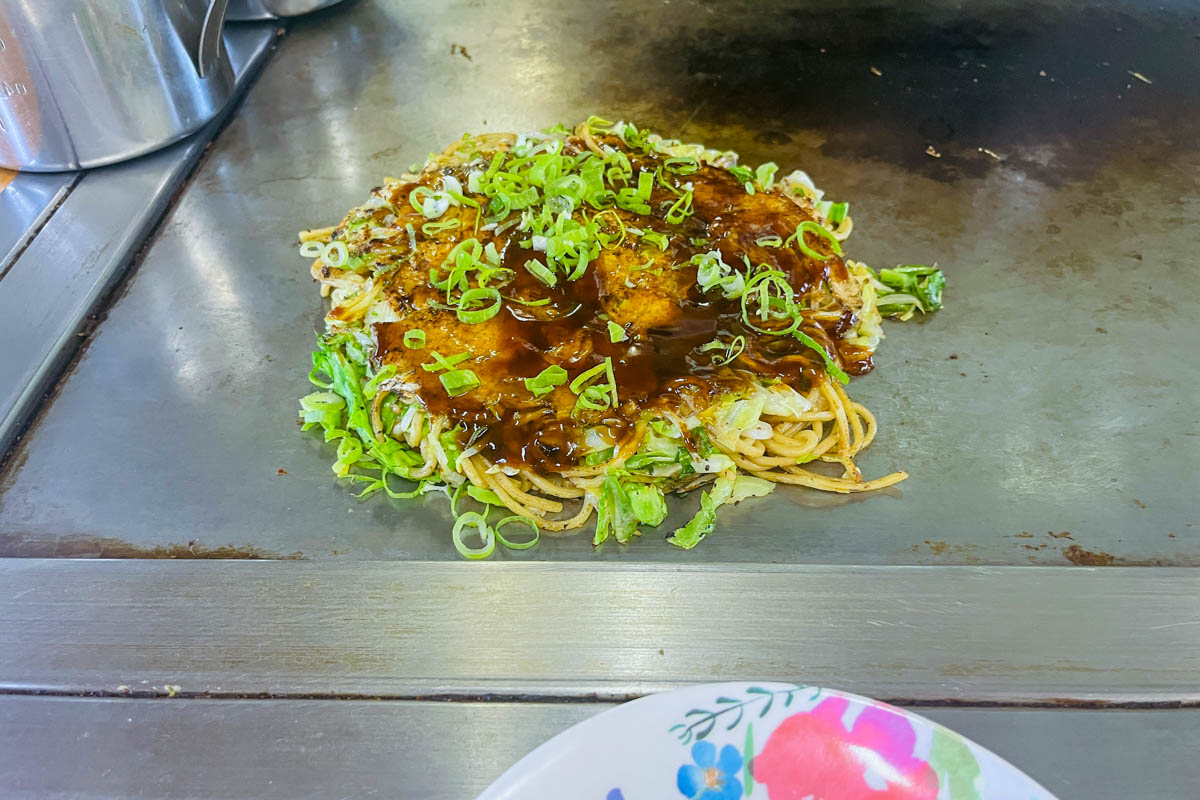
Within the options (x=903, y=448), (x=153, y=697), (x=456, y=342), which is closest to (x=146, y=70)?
(x=456, y=342)

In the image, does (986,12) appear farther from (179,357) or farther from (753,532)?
(179,357)

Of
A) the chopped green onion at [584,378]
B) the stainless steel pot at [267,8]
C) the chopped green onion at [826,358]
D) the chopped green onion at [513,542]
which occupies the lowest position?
the chopped green onion at [513,542]

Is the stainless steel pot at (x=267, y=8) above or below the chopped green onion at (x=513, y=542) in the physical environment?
above

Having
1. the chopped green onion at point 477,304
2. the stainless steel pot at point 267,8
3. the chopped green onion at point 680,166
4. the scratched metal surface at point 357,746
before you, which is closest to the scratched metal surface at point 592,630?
the scratched metal surface at point 357,746

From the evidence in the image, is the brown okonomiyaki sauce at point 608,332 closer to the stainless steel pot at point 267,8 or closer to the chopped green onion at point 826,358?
the chopped green onion at point 826,358

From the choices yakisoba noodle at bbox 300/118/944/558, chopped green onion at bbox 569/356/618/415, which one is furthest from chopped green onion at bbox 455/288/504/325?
chopped green onion at bbox 569/356/618/415

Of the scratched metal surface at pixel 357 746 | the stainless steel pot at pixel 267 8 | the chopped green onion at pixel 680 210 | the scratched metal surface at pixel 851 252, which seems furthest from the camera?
the stainless steel pot at pixel 267 8

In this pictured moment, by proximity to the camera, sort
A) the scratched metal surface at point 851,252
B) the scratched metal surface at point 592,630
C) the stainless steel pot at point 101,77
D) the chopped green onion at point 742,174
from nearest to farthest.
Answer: the scratched metal surface at point 592,630 → the scratched metal surface at point 851,252 → the stainless steel pot at point 101,77 → the chopped green onion at point 742,174
